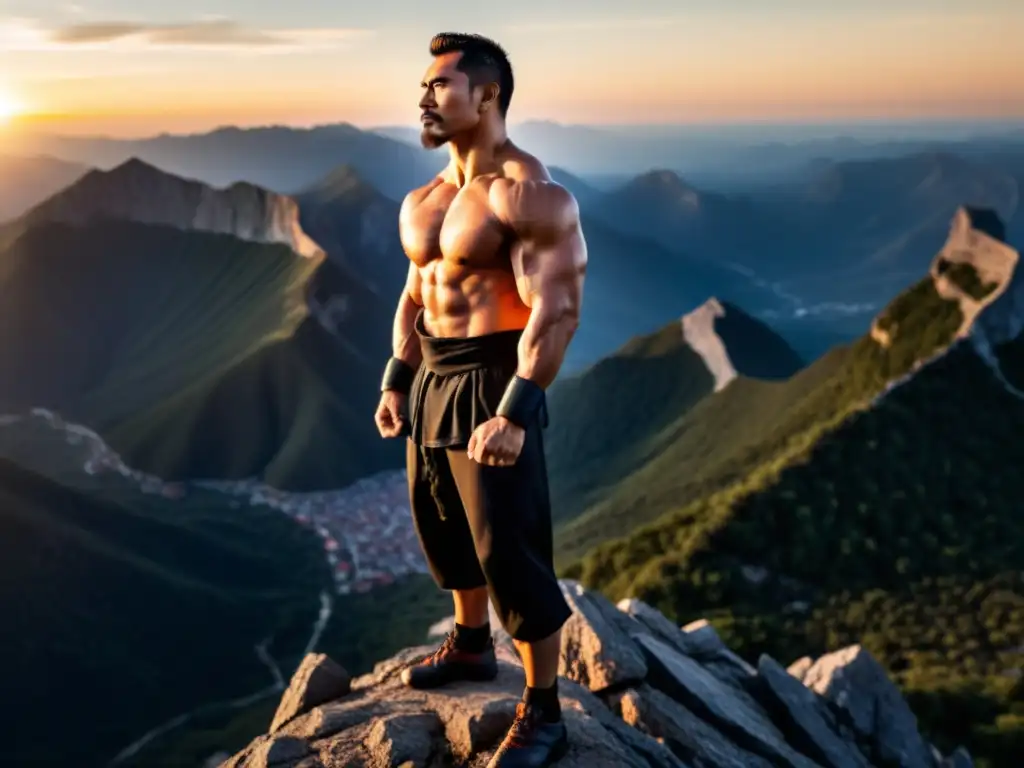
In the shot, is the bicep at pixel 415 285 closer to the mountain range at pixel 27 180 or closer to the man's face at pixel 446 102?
Result: the man's face at pixel 446 102

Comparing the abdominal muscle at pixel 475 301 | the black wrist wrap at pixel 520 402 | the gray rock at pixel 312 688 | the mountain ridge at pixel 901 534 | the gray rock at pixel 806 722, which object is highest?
the abdominal muscle at pixel 475 301

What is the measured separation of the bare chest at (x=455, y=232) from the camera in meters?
6.32

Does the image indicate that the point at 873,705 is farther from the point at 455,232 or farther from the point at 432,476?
the point at 455,232

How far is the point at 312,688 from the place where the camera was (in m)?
8.42

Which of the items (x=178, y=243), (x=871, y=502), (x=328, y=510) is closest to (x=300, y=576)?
(x=328, y=510)

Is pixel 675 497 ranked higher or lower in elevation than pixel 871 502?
lower

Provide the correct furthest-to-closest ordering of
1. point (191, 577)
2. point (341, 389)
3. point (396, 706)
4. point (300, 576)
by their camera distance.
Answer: point (341, 389), point (300, 576), point (191, 577), point (396, 706)

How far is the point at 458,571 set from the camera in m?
7.71

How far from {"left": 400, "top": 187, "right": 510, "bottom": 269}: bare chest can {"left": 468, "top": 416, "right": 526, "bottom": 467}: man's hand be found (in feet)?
4.13

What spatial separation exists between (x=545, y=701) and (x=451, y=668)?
1530mm

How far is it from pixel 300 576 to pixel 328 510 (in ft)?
58.7

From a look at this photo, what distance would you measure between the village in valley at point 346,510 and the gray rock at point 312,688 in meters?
56.3

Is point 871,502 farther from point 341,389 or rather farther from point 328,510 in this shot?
point 341,389

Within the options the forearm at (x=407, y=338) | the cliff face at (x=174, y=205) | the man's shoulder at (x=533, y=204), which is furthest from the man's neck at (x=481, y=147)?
the cliff face at (x=174, y=205)
